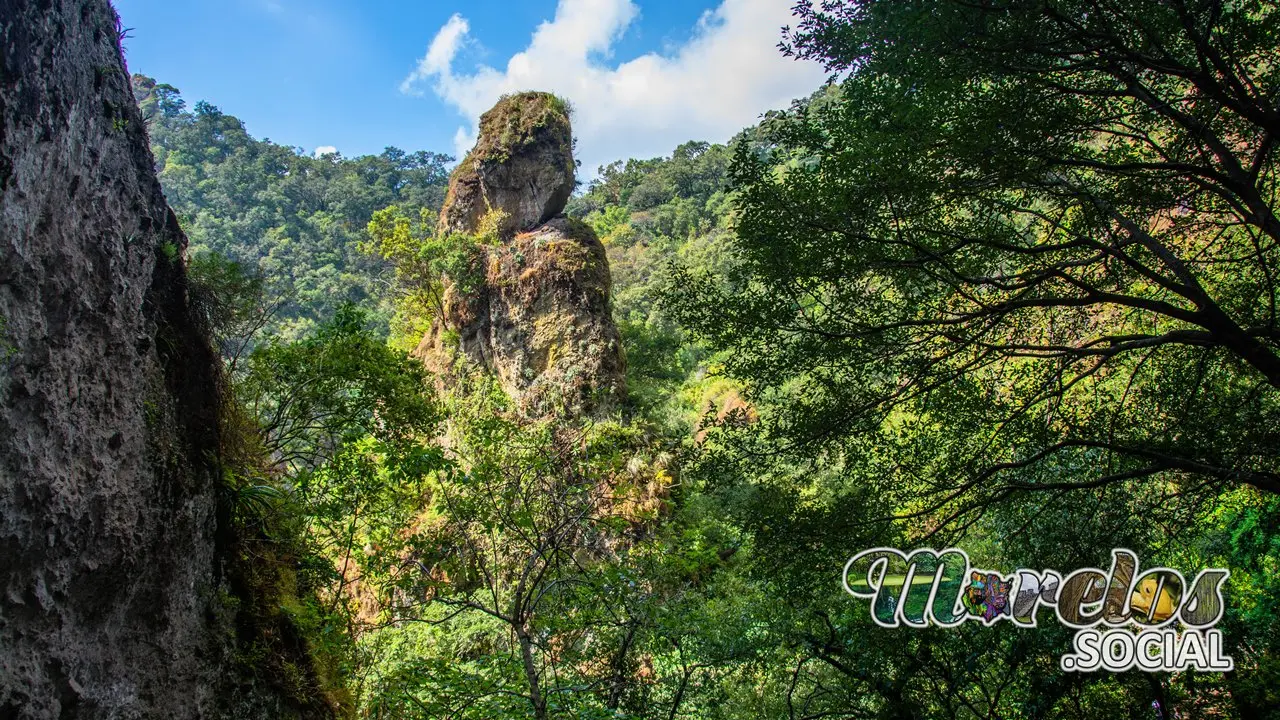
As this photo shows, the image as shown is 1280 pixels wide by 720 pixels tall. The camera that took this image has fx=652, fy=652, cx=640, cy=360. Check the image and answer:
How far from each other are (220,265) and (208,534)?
3.67 m

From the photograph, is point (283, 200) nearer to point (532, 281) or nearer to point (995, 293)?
point (532, 281)

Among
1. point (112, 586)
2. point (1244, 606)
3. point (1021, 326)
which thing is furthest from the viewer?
point (1244, 606)

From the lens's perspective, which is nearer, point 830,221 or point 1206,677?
point 830,221

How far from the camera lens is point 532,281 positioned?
15.5m

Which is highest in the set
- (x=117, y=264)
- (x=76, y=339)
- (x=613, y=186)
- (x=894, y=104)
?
(x=613, y=186)

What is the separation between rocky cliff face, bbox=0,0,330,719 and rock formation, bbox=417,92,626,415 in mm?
9843

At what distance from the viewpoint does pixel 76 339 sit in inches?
132

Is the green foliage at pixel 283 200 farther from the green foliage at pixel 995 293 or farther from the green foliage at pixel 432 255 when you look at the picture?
the green foliage at pixel 995 293

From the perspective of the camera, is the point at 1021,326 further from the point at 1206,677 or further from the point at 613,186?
the point at 613,186

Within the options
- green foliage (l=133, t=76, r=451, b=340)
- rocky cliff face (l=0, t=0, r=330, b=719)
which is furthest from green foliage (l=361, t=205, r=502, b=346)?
green foliage (l=133, t=76, r=451, b=340)

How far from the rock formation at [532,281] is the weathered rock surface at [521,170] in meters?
0.03

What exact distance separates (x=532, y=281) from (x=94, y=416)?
12.3 metres

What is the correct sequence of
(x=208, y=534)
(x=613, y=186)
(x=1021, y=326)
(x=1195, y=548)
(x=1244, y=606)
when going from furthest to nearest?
(x=613, y=186)
(x=1195, y=548)
(x=1244, y=606)
(x=1021, y=326)
(x=208, y=534)

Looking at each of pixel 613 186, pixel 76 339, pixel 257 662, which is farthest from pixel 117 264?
pixel 613 186
